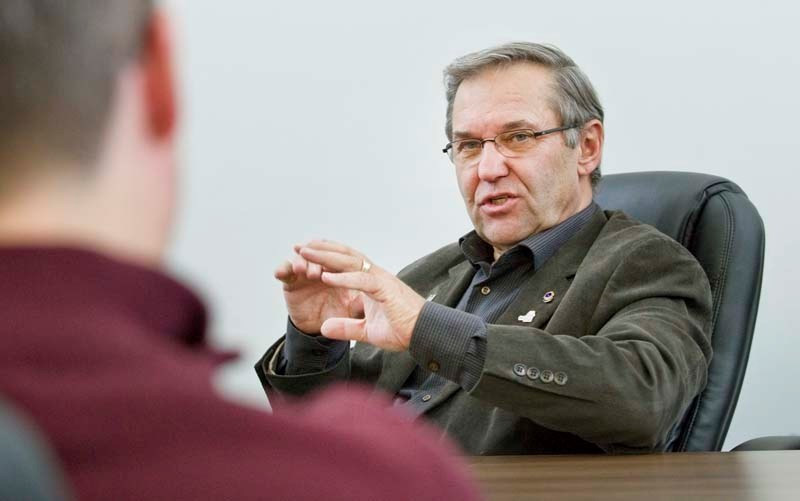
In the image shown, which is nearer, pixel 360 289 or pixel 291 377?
pixel 360 289

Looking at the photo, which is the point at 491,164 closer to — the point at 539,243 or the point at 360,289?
the point at 539,243

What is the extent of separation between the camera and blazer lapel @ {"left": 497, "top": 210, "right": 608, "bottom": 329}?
2.07m

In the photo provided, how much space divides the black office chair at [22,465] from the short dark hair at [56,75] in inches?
3.9

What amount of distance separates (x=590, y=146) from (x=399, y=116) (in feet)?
3.49

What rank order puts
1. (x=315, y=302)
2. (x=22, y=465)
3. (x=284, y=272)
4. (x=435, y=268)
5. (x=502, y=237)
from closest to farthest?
(x=22, y=465), (x=284, y=272), (x=315, y=302), (x=502, y=237), (x=435, y=268)

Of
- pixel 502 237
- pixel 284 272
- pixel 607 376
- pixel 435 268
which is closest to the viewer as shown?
pixel 607 376

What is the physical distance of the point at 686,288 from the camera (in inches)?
77.7

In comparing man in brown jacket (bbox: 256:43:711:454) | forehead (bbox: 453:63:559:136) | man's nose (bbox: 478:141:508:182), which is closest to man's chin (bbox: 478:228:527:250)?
man in brown jacket (bbox: 256:43:711:454)

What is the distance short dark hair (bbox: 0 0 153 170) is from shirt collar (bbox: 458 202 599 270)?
1854 millimetres

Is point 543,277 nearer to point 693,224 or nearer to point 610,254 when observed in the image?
point 610,254

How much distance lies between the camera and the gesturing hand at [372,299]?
5.92 feet

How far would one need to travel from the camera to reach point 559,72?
7.73ft

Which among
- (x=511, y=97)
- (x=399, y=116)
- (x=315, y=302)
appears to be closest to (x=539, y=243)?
(x=511, y=97)

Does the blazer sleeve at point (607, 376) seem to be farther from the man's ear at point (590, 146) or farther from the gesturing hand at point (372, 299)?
the man's ear at point (590, 146)
